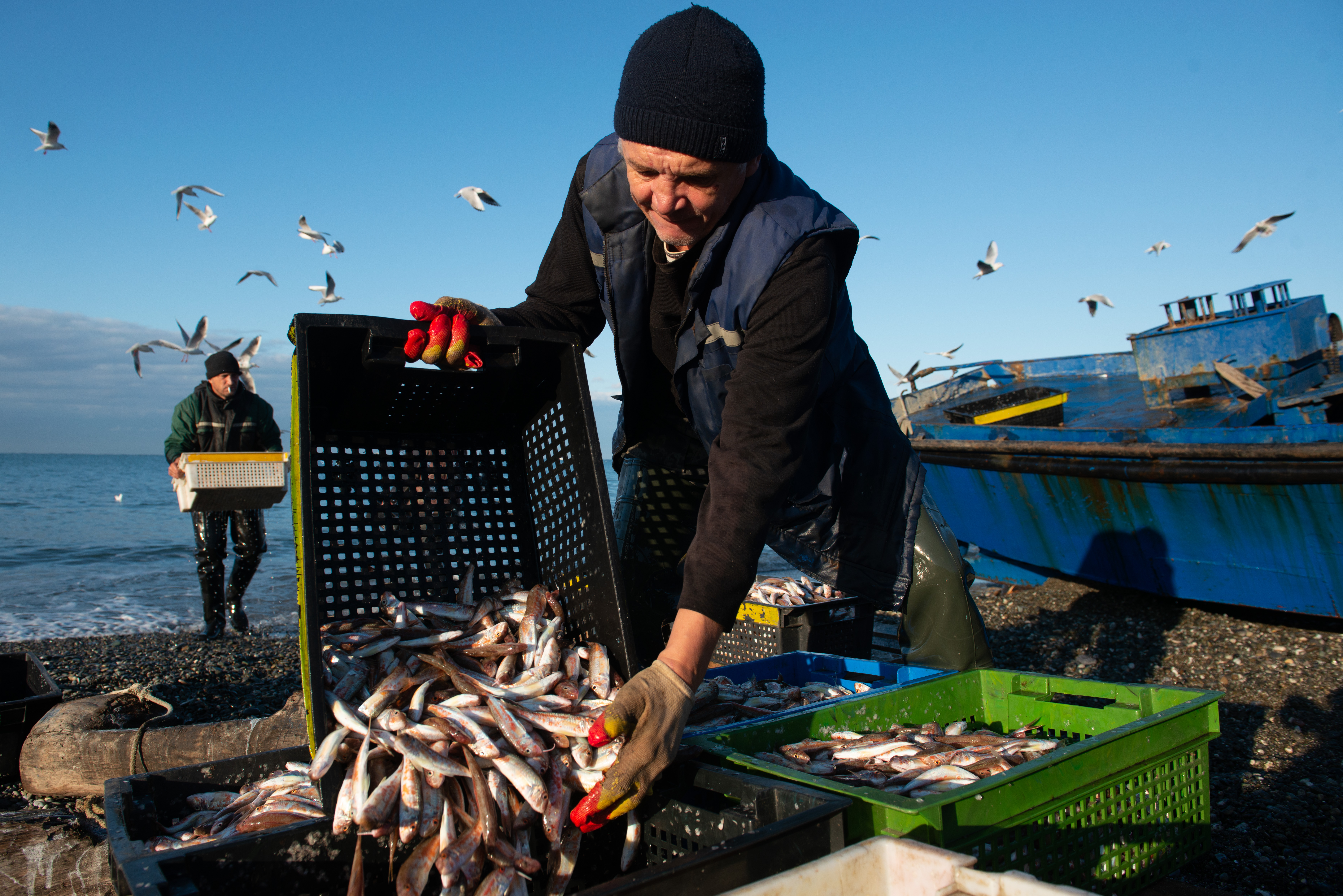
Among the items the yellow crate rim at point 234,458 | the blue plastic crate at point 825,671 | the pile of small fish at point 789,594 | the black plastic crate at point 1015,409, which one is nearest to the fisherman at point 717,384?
the blue plastic crate at point 825,671

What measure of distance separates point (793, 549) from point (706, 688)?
0.66 meters

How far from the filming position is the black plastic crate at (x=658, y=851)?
147cm

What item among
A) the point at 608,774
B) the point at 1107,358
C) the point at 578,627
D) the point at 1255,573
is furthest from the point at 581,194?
the point at 1107,358

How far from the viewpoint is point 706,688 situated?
121 inches

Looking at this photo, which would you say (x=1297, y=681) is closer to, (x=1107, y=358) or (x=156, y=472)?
(x=1107, y=358)

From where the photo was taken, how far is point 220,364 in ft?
28.7

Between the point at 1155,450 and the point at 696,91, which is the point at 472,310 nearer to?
the point at 696,91

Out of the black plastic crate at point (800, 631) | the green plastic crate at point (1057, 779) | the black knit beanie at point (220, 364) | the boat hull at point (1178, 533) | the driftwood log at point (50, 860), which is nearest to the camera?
the green plastic crate at point (1057, 779)

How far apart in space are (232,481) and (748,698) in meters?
6.48

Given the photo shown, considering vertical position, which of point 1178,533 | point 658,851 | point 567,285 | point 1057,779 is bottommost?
point 658,851

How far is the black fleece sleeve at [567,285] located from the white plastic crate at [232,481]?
18.2 ft

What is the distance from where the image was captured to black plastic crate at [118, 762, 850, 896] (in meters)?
1.47

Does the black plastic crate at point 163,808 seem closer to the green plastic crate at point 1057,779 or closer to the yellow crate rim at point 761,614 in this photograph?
the green plastic crate at point 1057,779

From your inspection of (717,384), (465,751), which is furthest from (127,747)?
(717,384)
